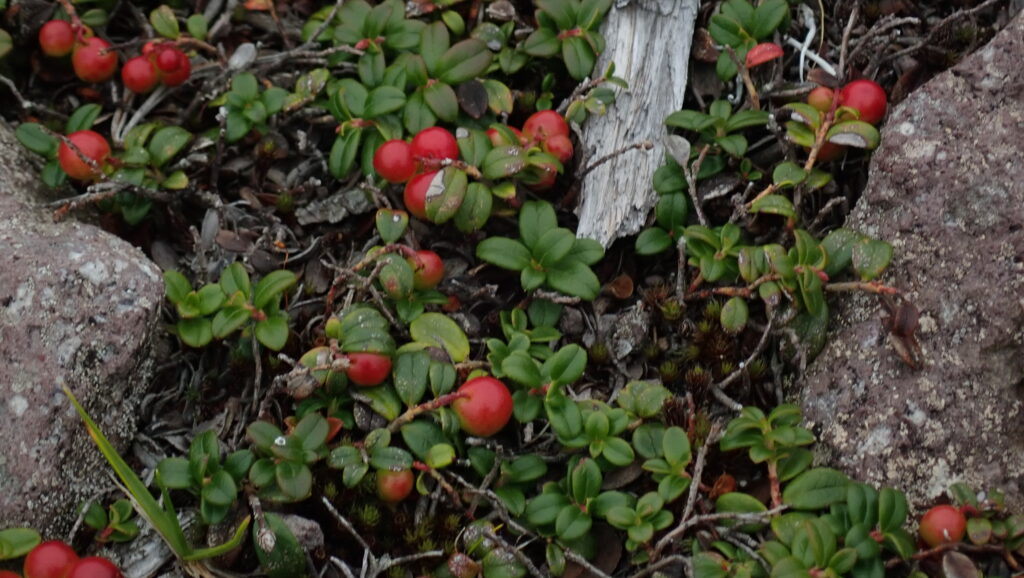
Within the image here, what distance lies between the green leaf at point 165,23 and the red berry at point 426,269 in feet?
5.93

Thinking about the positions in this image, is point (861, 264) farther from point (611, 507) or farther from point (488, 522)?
point (488, 522)

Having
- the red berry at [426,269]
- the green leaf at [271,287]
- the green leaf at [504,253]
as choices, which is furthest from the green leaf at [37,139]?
the green leaf at [504,253]

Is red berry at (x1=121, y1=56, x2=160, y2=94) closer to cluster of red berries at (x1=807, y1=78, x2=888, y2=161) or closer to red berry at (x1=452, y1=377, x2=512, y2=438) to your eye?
red berry at (x1=452, y1=377, x2=512, y2=438)

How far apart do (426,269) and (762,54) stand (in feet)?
5.95

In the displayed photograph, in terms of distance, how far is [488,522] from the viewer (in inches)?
151

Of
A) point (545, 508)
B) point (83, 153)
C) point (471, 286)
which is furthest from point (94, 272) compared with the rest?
point (545, 508)

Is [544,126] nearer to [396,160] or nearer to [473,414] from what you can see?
[396,160]

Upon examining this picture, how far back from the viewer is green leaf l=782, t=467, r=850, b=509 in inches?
144

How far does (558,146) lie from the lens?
4570 mm

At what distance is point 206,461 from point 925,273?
2830mm

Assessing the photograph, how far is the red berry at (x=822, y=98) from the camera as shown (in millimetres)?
4609

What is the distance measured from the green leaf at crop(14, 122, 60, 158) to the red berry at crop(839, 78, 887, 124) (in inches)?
138

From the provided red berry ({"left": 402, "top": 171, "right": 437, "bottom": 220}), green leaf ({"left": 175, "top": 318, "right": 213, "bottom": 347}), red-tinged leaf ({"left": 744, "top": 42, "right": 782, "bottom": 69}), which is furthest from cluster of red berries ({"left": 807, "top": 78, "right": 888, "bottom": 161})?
green leaf ({"left": 175, "top": 318, "right": 213, "bottom": 347})

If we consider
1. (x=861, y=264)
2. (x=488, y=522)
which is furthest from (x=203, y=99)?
(x=861, y=264)
